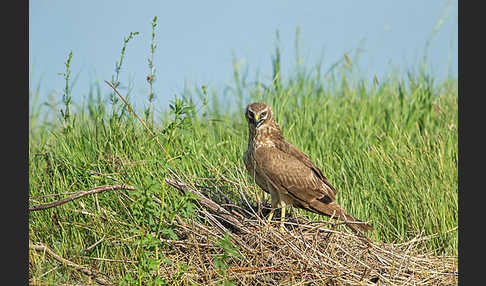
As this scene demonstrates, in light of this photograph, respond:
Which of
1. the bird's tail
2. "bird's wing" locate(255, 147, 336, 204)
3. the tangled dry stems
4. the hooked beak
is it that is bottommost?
the tangled dry stems

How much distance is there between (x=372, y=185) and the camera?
671cm

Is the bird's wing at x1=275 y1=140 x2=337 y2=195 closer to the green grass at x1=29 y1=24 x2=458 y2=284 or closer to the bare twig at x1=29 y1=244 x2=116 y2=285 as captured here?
the green grass at x1=29 y1=24 x2=458 y2=284

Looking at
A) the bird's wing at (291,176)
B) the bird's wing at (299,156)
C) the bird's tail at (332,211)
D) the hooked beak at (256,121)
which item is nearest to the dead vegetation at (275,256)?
the bird's tail at (332,211)

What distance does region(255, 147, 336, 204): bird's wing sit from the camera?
5309 mm

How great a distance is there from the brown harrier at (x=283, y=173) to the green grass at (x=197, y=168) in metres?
0.25

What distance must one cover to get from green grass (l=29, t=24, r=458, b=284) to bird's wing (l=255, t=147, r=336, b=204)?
1.06ft

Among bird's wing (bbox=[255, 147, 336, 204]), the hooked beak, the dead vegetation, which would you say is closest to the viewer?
the dead vegetation

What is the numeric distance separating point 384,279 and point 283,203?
3.96ft

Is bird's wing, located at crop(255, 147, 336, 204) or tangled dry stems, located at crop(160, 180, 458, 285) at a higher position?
bird's wing, located at crop(255, 147, 336, 204)

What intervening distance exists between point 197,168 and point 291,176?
1.37m

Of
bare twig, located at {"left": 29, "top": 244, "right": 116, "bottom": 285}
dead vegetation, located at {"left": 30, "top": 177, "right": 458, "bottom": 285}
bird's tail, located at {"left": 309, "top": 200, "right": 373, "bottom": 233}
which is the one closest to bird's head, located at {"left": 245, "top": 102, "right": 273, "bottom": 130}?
dead vegetation, located at {"left": 30, "top": 177, "right": 458, "bottom": 285}

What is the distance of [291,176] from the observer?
533 cm

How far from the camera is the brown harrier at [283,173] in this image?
532cm

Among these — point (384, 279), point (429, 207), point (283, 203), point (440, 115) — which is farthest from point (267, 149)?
point (440, 115)
